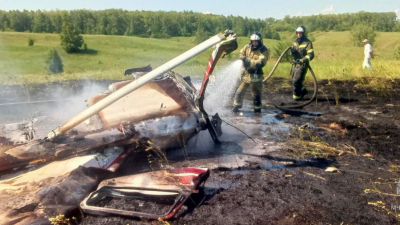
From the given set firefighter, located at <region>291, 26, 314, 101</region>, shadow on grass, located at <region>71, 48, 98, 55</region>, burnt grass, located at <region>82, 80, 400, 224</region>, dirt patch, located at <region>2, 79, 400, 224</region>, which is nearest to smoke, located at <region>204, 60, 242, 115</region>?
dirt patch, located at <region>2, 79, 400, 224</region>

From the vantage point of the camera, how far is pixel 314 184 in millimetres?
3941

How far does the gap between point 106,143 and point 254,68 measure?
4.64m

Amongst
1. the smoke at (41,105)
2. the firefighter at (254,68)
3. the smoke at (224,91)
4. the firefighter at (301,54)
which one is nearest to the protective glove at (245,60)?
the firefighter at (254,68)

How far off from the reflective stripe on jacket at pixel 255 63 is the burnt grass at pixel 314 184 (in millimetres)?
1770

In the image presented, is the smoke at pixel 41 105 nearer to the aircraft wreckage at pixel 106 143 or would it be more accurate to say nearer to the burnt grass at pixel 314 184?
the aircraft wreckage at pixel 106 143

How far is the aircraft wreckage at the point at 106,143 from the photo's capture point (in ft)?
10.6

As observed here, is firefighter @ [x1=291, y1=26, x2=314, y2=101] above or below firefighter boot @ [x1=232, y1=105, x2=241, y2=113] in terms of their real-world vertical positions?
above

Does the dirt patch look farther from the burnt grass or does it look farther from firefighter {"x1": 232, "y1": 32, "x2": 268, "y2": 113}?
firefighter {"x1": 232, "y1": 32, "x2": 268, "y2": 113}

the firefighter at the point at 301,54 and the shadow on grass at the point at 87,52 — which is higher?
the firefighter at the point at 301,54

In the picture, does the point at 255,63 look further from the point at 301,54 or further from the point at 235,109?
the point at 301,54

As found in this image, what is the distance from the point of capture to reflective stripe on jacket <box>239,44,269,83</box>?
24.9ft

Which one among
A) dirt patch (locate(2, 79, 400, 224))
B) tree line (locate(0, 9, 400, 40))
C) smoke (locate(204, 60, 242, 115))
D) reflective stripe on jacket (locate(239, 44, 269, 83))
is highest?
tree line (locate(0, 9, 400, 40))

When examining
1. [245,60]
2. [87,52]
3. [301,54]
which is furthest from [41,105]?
[87,52]

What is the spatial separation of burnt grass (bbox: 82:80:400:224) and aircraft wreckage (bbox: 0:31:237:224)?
15.7 inches
